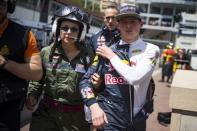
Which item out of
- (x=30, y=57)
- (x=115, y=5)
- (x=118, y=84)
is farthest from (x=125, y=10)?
(x=115, y=5)

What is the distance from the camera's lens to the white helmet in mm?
3650

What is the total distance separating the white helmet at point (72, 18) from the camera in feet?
12.0

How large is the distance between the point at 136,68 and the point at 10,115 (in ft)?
3.05

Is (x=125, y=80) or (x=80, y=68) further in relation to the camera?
(x=80, y=68)

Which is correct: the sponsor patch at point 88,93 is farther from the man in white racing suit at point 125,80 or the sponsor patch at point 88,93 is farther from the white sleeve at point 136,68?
the white sleeve at point 136,68

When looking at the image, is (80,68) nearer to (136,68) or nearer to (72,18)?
(72,18)

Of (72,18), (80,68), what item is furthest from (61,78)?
(72,18)

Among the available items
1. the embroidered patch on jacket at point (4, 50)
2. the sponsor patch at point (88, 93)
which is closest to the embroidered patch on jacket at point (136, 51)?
the sponsor patch at point (88, 93)

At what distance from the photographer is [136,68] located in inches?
118

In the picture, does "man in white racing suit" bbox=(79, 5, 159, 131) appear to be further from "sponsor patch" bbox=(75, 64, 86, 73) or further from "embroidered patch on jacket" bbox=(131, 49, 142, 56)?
"sponsor patch" bbox=(75, 64, 86, 73)

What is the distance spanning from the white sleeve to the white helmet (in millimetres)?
778

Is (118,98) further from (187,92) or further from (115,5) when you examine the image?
(115,5)

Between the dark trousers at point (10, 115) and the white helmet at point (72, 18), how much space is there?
0.81m

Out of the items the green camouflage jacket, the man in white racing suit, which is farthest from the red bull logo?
the green camouflage jacket
